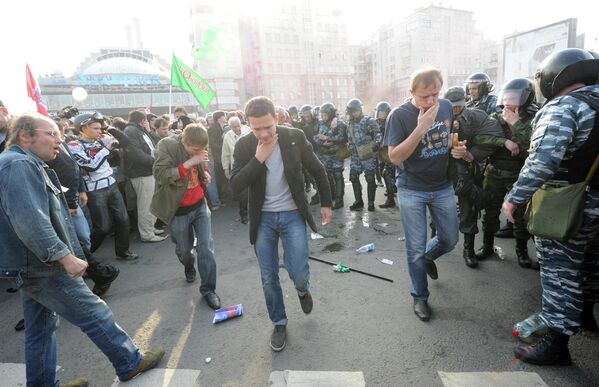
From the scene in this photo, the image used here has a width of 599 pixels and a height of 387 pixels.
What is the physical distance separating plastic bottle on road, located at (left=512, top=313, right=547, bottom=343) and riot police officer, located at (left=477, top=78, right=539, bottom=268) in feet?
4.50

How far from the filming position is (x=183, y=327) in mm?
3340

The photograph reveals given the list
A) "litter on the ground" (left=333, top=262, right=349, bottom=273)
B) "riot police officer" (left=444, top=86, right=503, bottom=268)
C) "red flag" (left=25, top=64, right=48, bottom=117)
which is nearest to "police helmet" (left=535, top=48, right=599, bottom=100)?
"riot police officer" (left=444, top=86, right=503, bottom=268)

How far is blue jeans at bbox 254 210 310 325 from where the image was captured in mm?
2863

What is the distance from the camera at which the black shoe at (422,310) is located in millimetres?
3084

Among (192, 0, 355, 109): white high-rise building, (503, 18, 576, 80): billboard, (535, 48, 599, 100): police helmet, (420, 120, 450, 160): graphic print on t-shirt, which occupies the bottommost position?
(420, 120, 450, 160): graphic print on t-shirt

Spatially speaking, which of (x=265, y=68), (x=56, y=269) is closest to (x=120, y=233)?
(x=56, y=269)

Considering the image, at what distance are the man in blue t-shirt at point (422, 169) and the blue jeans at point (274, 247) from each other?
1018mm

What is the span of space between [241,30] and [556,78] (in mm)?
80975

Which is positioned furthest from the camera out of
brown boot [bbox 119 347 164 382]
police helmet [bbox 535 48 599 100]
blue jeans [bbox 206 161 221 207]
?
blue jeans [bbox 206 161 221 207]

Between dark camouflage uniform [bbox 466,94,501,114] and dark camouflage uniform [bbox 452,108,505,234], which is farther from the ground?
dark camouflage uniform [bbox 466,94,501,114]

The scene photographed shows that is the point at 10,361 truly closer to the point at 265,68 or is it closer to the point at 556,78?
the point at 556,78

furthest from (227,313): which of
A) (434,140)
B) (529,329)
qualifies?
(529,329)

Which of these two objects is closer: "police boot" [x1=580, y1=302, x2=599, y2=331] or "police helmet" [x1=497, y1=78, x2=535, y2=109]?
"police boot" [x1=580, y1=302, x2=599, y2=331]

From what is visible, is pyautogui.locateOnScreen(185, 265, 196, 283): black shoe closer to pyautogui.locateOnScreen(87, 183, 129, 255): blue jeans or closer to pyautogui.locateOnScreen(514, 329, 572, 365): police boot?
pyautogui.locateOnScreen(87, 183, 129, 255): blue jeans
